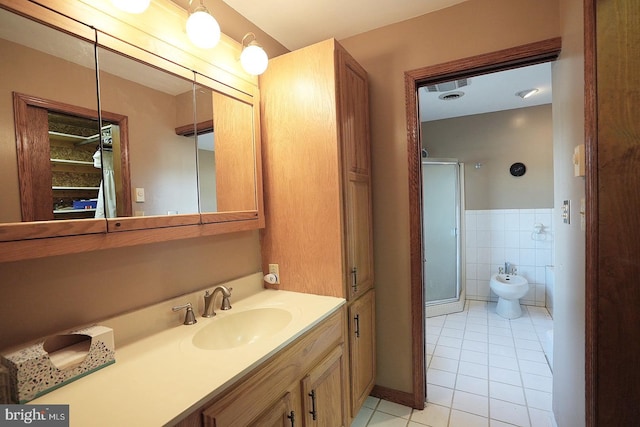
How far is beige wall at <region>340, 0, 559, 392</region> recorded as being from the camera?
178 centimetres

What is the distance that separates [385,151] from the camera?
6.44 feet

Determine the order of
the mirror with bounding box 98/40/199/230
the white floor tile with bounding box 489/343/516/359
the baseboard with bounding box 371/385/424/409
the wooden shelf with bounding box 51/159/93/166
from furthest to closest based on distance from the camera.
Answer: the white floor tile with bounding box 489/343/516/359, the baseboard with bounding box 371/385/424/409, the mirror with bounding box 98/40/199/230, the wooden shelf with bounding box 51/159/93/166

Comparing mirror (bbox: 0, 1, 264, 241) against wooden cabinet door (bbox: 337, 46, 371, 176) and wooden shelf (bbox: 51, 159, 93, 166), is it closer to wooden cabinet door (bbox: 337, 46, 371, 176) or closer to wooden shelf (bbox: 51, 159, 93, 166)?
wooden shelf (bbox: 51, 159, 93, 166)

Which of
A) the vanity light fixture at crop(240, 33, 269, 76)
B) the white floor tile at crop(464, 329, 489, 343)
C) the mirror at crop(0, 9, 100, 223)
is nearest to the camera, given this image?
the mirror at crop(0, 9, 100, 223)

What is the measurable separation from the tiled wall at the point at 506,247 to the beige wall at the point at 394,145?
2436mm

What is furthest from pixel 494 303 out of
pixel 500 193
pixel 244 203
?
pixel 244 203

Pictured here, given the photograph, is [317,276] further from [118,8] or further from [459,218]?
[459,218]

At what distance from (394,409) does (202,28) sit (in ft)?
7.96

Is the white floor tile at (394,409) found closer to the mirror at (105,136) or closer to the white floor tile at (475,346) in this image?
the white floor tile at (475,346)

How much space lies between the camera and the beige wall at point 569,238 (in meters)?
1.17

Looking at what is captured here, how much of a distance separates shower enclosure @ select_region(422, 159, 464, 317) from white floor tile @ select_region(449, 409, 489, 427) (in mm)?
1690

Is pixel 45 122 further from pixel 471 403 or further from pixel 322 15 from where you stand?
pixel 471 403

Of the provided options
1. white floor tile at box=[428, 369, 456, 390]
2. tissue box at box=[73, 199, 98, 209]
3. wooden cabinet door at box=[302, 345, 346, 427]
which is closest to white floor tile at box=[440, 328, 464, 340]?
white floor tile at box=[428, 369, 456, 390]

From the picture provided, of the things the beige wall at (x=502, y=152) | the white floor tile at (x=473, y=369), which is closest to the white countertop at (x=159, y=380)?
the white floor tile at (x=473, y=369)
